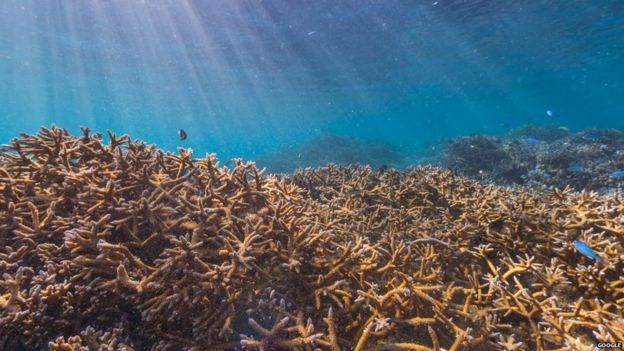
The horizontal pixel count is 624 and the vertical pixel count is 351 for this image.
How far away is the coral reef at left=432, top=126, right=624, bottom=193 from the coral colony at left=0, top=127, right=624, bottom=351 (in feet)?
20.5

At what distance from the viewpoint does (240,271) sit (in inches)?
95.0

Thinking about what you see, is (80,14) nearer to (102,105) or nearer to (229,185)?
(229,185)

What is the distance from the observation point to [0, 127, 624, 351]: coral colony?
7.29ft

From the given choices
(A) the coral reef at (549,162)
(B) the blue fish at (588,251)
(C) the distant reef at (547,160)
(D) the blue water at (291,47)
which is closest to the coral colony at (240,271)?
(B) the blue fish at (588,251)

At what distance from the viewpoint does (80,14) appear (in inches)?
849

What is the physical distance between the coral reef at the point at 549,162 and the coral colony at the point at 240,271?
6.24 meters

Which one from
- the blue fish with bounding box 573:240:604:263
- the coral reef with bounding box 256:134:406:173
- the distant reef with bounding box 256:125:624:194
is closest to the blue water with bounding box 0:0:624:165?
the distant reef with bounding box 256:125:624:194

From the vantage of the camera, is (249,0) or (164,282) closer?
(164,282)

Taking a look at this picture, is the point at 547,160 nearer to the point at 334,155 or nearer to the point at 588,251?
the point at 588,251

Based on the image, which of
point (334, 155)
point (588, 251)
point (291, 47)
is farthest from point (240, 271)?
point (291, 47)

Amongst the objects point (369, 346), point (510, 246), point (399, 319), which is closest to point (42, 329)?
→ point (369, 346)

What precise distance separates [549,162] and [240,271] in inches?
460

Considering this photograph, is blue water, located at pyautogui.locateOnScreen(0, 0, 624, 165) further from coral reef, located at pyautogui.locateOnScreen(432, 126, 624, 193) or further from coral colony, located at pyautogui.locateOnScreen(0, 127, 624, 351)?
coral colony, located at pyautogui.locateOnScreen(0, 127, 624, 351)

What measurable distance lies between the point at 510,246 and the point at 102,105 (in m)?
73.3
